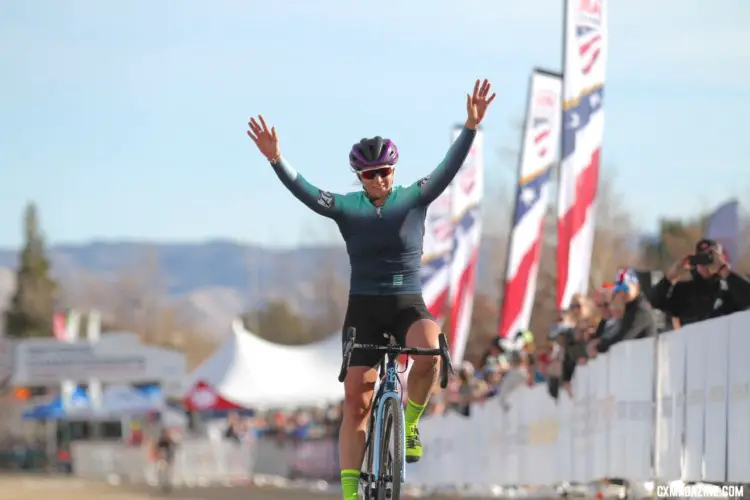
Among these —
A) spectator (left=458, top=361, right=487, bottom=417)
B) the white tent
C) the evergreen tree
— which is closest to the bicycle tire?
spectator (left=458, top=361, right=487, bottom=417)

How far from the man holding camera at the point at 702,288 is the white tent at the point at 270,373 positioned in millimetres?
38096

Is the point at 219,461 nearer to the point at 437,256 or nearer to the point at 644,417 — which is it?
the point at 437,256

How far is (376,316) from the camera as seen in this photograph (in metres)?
11.0

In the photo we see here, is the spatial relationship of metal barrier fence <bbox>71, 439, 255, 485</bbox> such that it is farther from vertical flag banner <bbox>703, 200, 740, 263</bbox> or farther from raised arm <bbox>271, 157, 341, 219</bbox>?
raised arm <bbox>271, 157, 341, 219</bbox>

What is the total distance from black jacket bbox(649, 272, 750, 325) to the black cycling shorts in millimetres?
3865

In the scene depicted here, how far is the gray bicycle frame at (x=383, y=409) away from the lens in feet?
34.3

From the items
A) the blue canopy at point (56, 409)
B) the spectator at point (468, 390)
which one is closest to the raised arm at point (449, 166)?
the spectator at point (468, 390)

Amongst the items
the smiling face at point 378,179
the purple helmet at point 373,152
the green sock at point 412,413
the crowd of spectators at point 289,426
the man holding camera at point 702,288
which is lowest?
the crowd of spectators at point 289,426

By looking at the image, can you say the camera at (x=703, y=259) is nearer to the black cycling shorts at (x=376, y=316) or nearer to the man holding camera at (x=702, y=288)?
the man holding camera at (x=702, y=288)

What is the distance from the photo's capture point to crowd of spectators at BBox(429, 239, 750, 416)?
46.7 ft

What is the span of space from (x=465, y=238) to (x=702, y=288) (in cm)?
1804

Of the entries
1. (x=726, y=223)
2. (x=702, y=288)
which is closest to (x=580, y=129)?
(x=726, y=223)

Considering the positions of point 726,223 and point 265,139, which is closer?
point 265,139

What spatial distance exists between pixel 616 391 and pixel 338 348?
1542 inches
